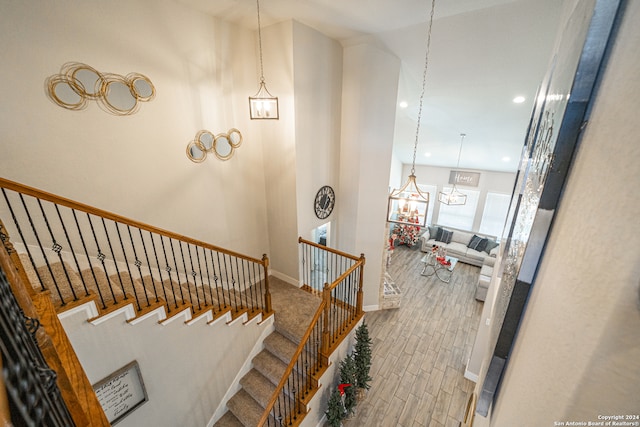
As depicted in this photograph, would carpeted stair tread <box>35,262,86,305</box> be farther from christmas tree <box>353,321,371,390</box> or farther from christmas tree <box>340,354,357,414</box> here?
christmas tree <box>353,321,371,390</box>

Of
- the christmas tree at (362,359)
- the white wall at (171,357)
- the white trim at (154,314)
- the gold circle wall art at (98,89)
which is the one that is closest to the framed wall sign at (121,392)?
the white wall at (171,357)

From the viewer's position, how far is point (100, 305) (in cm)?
208

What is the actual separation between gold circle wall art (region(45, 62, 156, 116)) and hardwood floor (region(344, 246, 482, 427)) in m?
4.94

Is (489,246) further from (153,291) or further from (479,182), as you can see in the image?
(153,291)

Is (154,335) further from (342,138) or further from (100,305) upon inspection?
(342,138)

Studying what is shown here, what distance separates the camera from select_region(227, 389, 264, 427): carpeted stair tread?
9.87ft

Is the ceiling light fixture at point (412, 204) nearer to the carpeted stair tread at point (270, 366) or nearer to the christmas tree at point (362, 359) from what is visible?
the christmas tree at point (362, 359)

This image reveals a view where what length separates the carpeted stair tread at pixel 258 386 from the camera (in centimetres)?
310

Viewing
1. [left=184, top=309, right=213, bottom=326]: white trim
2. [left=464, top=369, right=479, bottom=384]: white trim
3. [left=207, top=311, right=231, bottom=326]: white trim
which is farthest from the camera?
[left=464, top=369, right=479, bottom=384]: white trim

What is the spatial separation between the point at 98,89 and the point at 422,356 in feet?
19.8

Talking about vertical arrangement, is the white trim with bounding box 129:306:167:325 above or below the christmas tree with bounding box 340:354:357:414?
above

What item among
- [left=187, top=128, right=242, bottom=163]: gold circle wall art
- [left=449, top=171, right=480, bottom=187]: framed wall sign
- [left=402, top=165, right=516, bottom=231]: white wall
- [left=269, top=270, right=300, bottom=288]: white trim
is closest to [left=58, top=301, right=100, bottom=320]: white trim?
[left=187, top=128, right=242, bottom=163]: gold circle wall art

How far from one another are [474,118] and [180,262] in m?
6.39

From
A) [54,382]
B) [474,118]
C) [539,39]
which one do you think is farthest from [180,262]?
[474,118]
